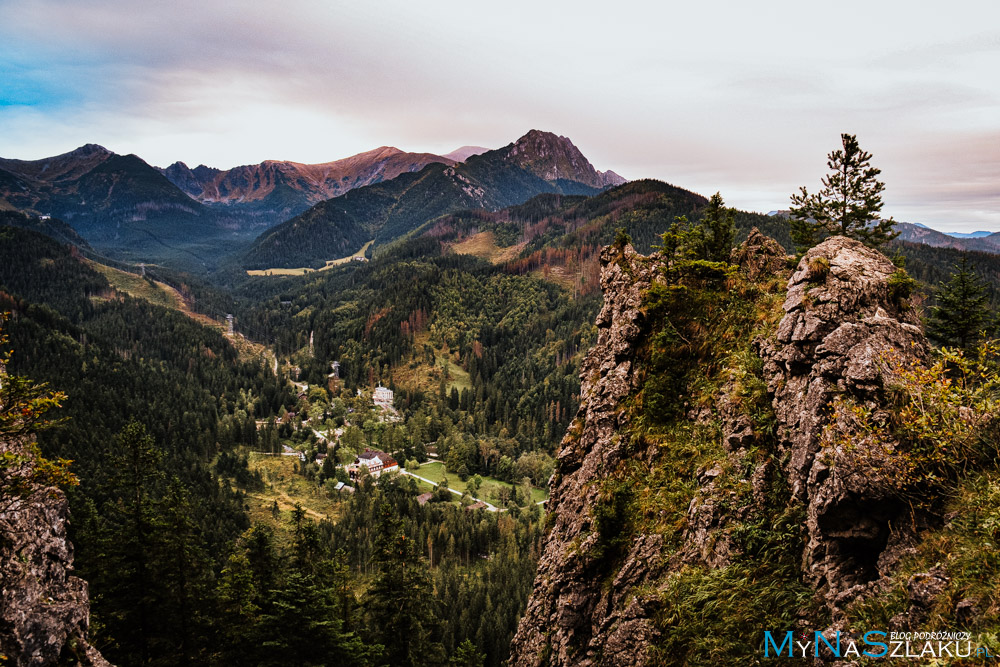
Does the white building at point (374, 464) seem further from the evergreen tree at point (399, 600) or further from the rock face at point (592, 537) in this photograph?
the rock face at point (592, 537)

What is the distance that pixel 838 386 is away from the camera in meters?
12.7

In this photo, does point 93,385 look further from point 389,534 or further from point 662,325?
point 662,325

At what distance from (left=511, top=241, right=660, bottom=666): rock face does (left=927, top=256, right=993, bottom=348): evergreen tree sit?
23188mm

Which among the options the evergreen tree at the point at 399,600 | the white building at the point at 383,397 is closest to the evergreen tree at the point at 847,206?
the evergreen tree at the point at 399,600

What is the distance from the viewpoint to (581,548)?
1923 cm

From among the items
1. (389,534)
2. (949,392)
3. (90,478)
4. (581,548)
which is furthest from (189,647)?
(90,478)

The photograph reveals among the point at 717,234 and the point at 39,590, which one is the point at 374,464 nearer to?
the point at 717,234

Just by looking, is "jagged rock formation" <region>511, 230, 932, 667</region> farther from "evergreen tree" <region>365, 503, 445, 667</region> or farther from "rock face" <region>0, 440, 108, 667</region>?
"rock face" <region>0, 440, 108, 667</region>

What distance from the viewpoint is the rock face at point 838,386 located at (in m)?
10.8

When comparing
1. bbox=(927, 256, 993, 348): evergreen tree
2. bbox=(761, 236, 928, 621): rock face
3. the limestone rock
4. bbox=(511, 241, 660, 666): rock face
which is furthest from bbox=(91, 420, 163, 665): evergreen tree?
bbox=(927, 256, 993, 348): evergreen tree

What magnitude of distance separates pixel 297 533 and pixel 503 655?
4632 centimetres

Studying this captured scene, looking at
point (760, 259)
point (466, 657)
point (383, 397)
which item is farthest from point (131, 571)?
point (383, 397)

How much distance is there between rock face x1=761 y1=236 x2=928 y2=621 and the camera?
10758 millimetres

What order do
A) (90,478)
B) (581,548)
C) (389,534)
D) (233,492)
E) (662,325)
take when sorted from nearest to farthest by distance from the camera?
(581,548) → (662,325) → (389,534) → (90,478) → (233,492)
